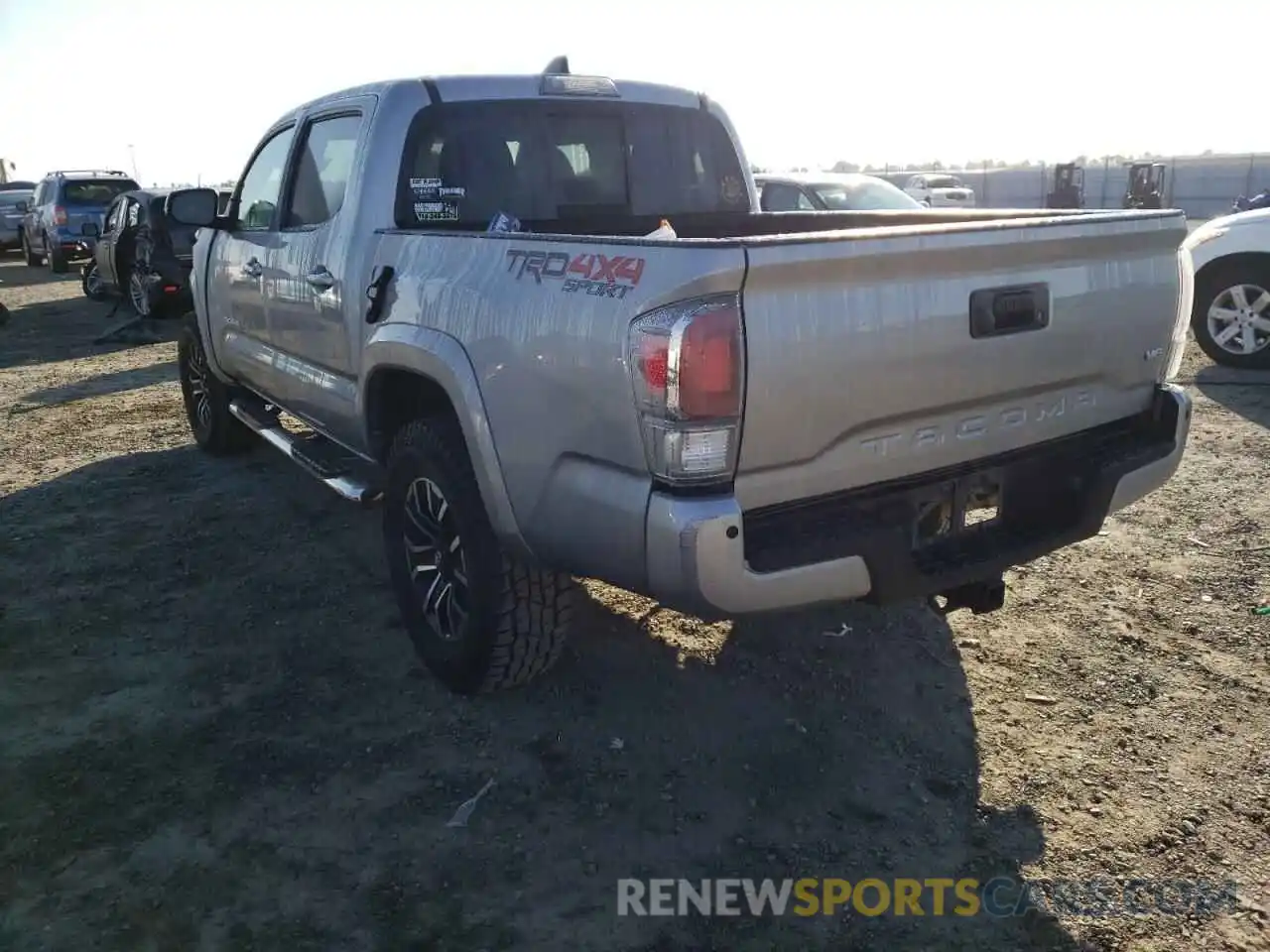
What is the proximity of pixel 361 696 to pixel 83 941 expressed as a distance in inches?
49.9

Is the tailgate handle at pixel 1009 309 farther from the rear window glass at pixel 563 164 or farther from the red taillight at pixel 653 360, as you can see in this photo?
the rear window glass at pixel 563 164

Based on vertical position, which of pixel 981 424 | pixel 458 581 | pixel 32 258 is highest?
pixel 32 258

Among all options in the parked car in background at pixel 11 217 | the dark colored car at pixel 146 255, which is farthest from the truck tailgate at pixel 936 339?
the parked car in background at pixel 11 217

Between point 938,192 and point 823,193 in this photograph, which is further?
point 938,192

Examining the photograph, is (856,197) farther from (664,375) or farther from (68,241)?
(68,241)

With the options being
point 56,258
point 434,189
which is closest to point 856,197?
point 434,189

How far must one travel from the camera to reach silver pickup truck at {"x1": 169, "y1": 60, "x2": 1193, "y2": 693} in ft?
8.18

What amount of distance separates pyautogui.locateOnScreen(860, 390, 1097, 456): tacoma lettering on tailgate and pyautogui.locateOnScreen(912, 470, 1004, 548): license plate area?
13 cm

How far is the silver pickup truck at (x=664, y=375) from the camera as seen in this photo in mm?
2492

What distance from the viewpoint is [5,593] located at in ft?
15.4

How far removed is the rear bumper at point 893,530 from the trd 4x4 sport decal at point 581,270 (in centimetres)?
55

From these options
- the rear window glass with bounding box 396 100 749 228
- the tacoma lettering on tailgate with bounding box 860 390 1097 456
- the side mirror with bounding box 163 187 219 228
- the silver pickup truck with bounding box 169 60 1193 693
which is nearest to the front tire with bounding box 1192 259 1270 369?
the silver pickup truck with bounding box 169 60 1193 693

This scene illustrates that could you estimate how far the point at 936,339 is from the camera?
2.73 metres

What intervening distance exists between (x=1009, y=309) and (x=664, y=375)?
1.09m
